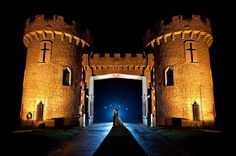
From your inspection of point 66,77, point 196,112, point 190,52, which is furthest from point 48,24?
point 196,112

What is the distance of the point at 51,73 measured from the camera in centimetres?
1620

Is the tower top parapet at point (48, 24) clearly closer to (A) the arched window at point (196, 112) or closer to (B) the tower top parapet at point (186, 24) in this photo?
(B) the tower top parapet at point (186, 24)

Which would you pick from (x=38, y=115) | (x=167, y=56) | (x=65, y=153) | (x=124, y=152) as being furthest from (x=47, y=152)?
(x=167, y=56)

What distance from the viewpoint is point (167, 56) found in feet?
56.4

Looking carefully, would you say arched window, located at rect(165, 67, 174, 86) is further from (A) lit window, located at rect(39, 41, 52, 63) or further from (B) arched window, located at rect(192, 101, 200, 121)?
(A) lit window, located at rect(39, 41, 52, 63)

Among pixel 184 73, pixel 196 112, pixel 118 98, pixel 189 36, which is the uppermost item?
pixel 189 36

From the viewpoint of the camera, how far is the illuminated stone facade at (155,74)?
15344 mm

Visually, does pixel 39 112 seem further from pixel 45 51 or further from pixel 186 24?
pixel 186 24

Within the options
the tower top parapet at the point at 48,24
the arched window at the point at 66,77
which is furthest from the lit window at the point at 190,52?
the arched window at the point at 66,77

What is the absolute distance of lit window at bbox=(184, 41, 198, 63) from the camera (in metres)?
16.4

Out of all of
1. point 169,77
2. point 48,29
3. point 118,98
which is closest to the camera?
point 48,29

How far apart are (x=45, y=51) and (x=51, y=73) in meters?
1.98

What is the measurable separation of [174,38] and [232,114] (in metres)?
15.2

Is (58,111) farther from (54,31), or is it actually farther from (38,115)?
(54,31)
